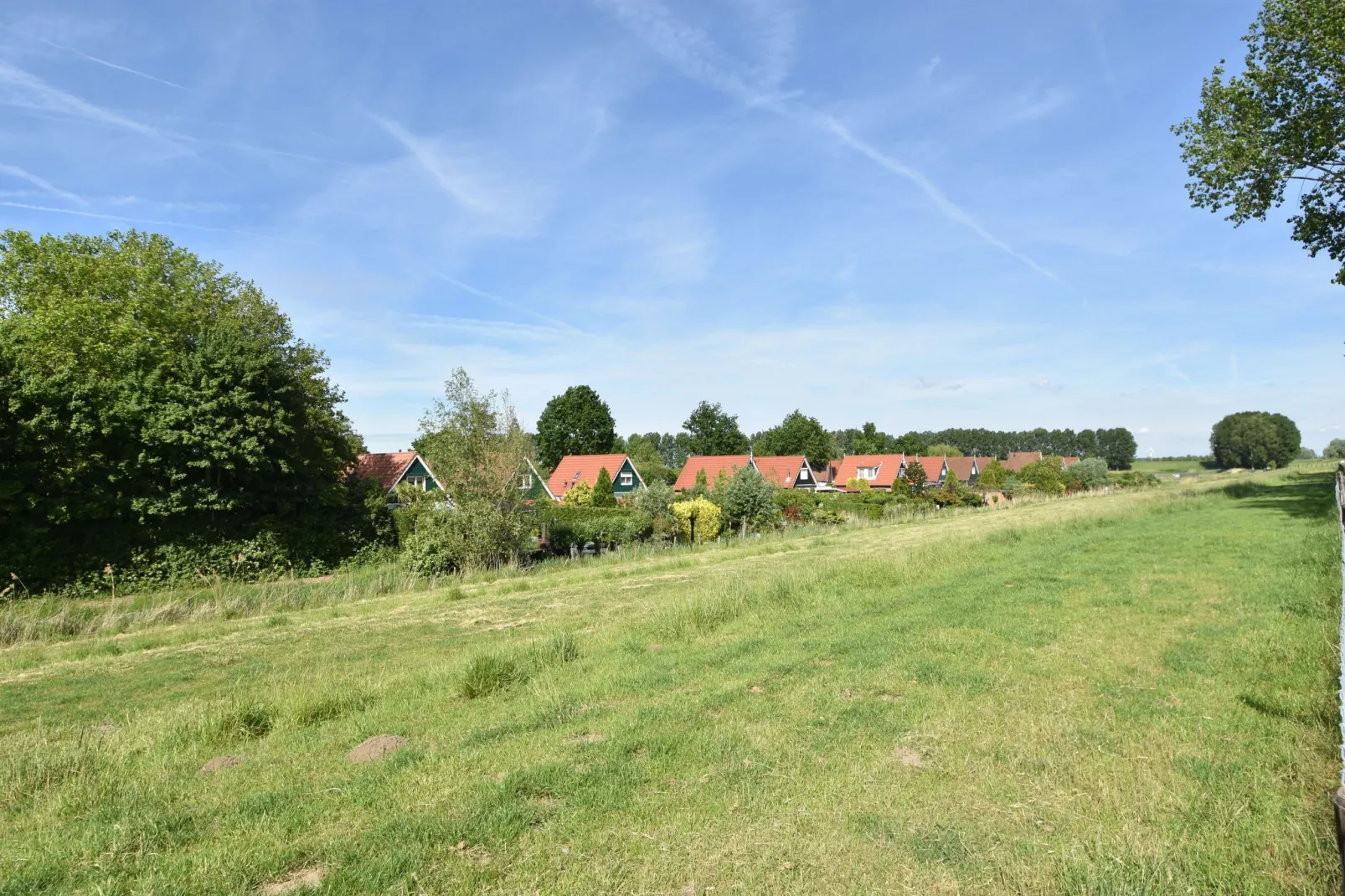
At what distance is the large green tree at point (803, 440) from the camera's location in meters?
75.2

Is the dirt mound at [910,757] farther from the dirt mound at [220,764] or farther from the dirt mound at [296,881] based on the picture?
the dirt mound at [220,764]

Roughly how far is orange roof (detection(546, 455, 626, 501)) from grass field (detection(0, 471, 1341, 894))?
128 ft

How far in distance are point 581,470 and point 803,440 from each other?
3271 cm

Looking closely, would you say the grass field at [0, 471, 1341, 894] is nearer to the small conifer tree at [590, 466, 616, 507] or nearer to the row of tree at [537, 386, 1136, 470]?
the small conifer tree at [590, 466, 616, 507]

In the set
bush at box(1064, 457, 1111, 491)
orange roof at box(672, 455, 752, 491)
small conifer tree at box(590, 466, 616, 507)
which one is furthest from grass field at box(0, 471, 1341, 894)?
bush at box(1064, 457, 1111, 491)

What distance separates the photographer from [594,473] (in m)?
50.0

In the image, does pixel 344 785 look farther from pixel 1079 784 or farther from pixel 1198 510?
pixel 1198 510

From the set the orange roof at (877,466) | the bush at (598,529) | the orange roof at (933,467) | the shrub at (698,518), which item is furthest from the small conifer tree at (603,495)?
the orange roof at (933,467)

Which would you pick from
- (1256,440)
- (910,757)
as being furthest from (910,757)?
(1256,440)

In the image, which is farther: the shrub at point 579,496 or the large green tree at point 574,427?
the large green tree at point 574,427

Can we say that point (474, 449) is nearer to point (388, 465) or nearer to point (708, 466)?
point (388, 465)

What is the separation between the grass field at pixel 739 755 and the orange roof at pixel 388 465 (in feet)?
106

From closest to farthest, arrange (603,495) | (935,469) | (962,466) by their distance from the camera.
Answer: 1. (603,495)
2. (935,469)
3. (962,466)

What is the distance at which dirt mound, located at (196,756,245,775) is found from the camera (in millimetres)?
5355
